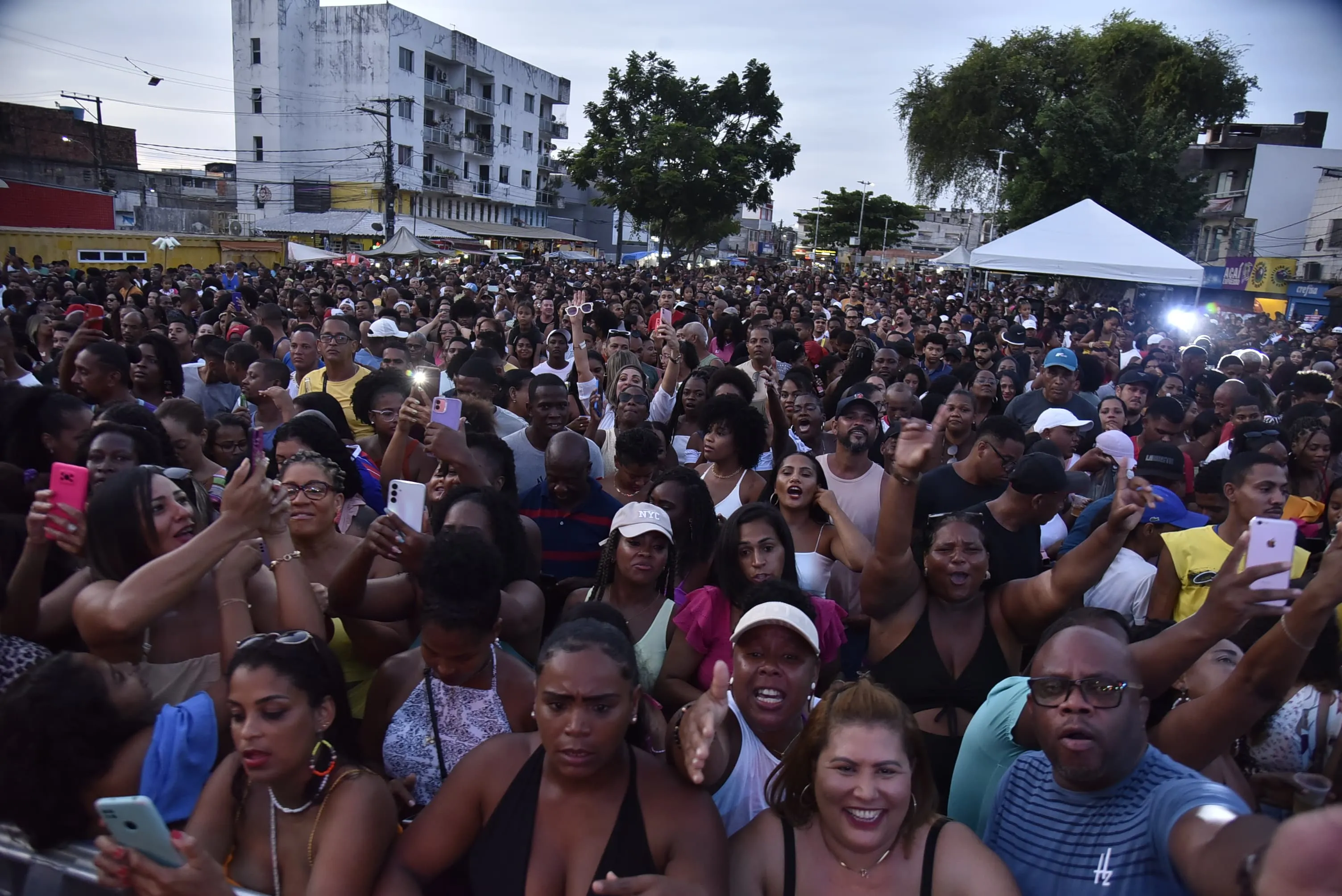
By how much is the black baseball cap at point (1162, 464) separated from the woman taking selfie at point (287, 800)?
3986mm

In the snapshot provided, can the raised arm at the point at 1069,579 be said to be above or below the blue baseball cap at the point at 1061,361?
below

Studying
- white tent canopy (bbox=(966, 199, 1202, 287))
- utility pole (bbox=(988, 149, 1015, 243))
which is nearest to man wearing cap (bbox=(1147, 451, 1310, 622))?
white tent canopy (bbox=(966, 199, 1202, 287))

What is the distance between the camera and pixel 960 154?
40.1 metres

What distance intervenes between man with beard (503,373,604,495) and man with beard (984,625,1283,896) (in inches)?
128

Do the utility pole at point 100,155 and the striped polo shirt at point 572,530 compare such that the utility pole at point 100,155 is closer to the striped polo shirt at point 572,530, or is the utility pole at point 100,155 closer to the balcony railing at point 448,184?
the balcony railing at point 448,184

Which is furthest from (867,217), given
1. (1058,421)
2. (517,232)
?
(1058,421)

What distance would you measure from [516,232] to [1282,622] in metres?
56.1

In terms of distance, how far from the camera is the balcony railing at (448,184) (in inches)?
2061

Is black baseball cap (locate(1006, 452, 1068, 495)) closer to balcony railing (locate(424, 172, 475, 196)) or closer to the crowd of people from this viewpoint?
the crowd of people

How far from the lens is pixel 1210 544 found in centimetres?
364

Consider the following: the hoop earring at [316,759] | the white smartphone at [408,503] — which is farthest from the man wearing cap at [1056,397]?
the hoop earring at [316,759]

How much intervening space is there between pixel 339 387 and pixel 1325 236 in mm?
40253

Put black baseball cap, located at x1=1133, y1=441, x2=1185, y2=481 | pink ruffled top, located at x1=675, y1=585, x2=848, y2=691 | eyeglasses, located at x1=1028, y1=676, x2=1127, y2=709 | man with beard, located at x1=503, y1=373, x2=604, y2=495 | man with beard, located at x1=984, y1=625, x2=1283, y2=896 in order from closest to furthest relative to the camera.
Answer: man with beard, located at x1=984, y1=625, x2=1283, y2=896, eyeglasses, located at x1=1028, y1=676, x2=1127, y2=709, pink ruffled top, located at x1=675, y1=585, x2=848, y2=691, black baseball cap, located at x1=1133, y1=441, x2=1185, y2=481, man with beard, located at x1=503, y1=373, x2=604, y2=495

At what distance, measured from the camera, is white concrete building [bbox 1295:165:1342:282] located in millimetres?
33594
